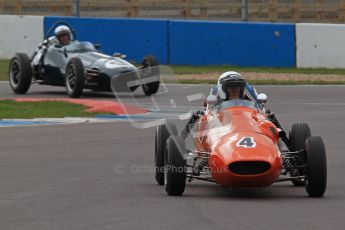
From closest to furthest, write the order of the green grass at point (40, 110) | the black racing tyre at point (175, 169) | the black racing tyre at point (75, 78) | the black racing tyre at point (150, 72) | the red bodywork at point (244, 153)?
the red bodywork at point (244, 153) → the black racing tyre at point (175, 169) → the green grass at point (40, 110) → the black racing tyre at point (75, 78) → the black racing tyre at point (150, 72)

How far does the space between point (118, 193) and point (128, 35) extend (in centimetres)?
1826

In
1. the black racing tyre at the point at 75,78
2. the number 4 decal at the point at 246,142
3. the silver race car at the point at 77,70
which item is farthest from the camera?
the silver race car at the point at 77,70

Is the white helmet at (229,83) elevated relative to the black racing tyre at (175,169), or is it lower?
elevated

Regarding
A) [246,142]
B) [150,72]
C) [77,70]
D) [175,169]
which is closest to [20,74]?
[77,70]

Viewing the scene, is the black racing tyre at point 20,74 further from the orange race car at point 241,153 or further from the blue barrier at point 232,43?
the orange race car at point 241,153

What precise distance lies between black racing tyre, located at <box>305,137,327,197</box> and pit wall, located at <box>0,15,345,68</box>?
17500mm

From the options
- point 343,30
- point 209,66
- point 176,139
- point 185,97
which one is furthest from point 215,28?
point 176,139

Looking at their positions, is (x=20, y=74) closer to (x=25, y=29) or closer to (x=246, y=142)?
(x=25, y=29)

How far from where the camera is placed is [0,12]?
31141 millimetres

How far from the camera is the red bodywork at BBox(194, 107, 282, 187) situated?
9.85 meters

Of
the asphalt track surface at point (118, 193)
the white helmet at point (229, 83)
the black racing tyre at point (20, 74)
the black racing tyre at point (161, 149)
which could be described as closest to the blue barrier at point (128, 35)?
the black racing tyre at point (20, 74)

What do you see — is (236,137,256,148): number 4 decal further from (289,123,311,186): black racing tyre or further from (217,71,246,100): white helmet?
(217,71,246,100): white helmet

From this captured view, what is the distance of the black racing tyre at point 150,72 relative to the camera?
22.0 metres

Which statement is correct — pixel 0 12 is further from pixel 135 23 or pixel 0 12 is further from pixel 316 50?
pixel 316 50
